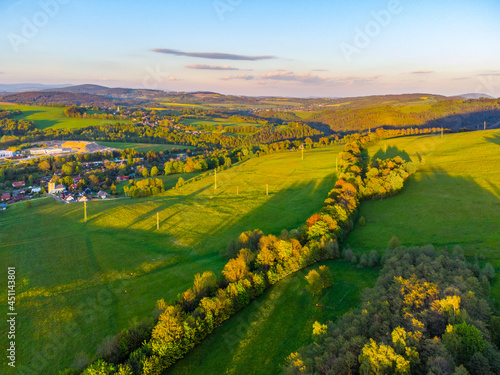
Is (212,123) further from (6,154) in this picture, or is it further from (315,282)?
(315,282)

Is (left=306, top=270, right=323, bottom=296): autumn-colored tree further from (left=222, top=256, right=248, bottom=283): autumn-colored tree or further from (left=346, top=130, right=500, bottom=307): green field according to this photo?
(left=346, top=130, right=500, bottom=307): green field

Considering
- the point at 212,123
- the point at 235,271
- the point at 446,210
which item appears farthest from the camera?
the point at 212,123

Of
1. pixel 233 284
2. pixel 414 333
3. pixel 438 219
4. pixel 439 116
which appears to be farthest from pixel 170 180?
pixel 439 116

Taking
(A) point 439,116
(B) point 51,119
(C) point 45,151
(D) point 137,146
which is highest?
(A) point 439,116

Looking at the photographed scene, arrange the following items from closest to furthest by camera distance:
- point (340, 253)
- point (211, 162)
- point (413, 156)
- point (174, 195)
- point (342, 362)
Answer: point (342, 362), point (340, 253), point (174, 195), point (413, 156), point (211, 162)

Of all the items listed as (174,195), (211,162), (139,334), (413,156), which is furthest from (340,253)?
(211,162)

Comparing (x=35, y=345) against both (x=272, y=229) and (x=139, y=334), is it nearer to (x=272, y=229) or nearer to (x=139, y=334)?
(x=139, y=334)
